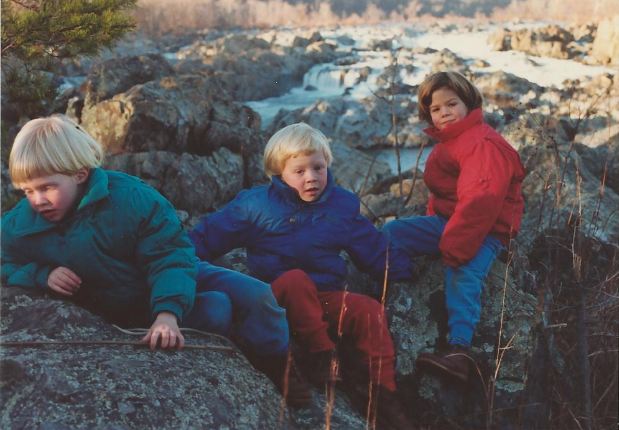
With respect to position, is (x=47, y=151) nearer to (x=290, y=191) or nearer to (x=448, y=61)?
(x=290, y=191)

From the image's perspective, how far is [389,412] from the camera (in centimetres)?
250

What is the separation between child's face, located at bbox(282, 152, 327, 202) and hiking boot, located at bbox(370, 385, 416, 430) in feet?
2.93

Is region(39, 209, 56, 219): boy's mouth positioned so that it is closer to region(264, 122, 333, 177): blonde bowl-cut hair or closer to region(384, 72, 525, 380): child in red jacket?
region(264, 122, 333, 177): blonde bowl-cut hair

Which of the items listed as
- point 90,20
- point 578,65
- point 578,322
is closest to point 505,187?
point 578,322

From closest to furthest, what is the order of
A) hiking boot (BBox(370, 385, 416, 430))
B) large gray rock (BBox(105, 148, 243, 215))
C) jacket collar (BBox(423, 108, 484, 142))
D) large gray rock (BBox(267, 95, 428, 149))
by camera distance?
hiking boot (BBox(370, 385, 416, 430)) → jacket collar (BBox(423, 108, 484, 142)) → large gray rock (BBox(105, 148, 243, 215)) → large gray rock (BBox(267, 95, 428, 149))

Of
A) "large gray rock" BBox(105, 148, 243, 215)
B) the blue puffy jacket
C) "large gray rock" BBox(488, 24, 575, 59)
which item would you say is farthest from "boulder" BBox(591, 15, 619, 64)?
the blue puffy jacket

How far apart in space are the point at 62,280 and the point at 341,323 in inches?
41.4

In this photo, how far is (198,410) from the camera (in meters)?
1.84

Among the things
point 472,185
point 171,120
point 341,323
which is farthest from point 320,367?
point 171,120

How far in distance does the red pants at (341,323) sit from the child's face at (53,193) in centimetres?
88

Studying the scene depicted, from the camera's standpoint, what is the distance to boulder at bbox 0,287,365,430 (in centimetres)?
169

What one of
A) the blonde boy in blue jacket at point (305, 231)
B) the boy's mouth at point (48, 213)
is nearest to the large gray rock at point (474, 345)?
the blonde boy in blue jacket at point (305, 231)

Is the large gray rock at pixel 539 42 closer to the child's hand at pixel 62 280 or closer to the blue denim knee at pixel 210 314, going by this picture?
the blue denim knee at pixel 210 314

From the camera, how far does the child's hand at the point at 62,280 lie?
7.06 feet
